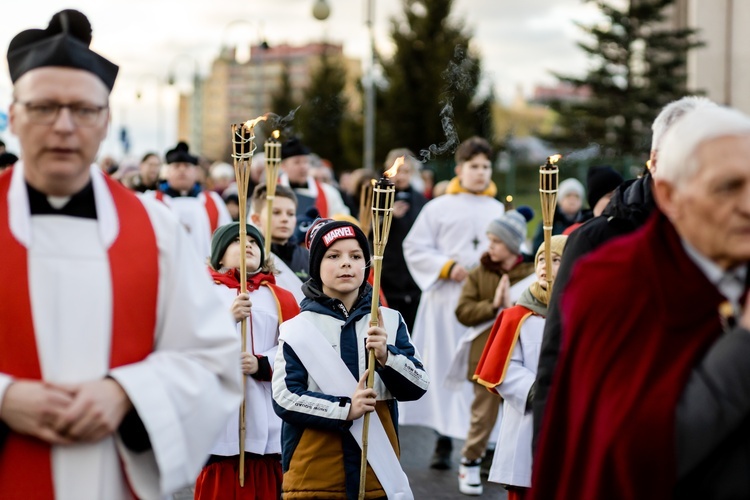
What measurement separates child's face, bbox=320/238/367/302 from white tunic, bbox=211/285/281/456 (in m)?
0.65

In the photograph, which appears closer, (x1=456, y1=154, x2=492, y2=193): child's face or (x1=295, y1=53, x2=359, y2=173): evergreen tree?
(x1=456, y1=154, x2=492, y2=193): child's face

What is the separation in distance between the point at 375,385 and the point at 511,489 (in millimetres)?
1108

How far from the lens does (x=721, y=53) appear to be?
106ft

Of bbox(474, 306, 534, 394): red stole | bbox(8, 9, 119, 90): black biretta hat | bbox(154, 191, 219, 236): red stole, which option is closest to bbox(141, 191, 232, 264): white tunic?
bbox(154, 191, 219, 236): red stole

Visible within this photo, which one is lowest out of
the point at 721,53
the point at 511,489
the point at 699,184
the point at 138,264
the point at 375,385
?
the point at 511,489

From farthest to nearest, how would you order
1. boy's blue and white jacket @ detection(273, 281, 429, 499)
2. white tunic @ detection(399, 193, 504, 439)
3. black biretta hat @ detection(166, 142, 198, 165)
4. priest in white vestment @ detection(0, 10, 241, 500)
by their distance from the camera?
black biretta hat @ detection(166, 142, 198, 165), white tunic @ detection(399, 193, 504, 439), boy's blue and white jacket @ detection(273, 281, 429, 499), priest in white vestment @ detection(0, 10, 241, 500)

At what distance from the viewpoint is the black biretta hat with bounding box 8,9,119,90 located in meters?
3.22

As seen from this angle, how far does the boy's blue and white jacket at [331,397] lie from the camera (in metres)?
5.13

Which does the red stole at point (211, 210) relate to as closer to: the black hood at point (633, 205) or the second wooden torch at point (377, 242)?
the second wooden torch at point (377, 242)

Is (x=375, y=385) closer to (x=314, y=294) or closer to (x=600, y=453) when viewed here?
(x=314, y=294)

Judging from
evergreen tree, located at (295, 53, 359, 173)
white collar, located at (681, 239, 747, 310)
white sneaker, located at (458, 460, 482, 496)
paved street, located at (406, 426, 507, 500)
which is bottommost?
paved street, located at (406, 426, 507, 500)

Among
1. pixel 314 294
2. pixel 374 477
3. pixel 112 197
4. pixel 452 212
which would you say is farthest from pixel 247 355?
pixel 452 212

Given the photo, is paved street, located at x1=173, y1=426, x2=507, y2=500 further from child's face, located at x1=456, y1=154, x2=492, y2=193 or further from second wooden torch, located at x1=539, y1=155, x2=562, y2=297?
second wooden torch, located at x1=539, y1=155, x2=562, y2=297

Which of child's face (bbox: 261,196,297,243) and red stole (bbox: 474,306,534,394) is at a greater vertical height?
child's face (bbox: 261,196,297,243)
